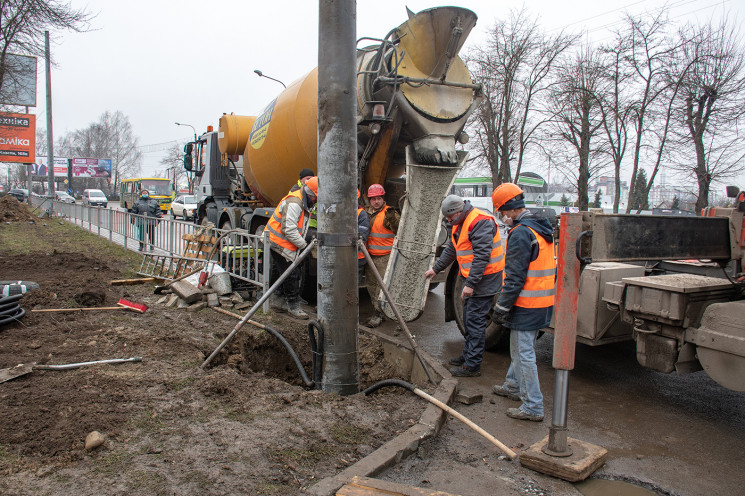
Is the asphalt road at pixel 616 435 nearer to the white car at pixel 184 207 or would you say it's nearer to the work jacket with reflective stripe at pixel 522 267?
the work jacket with reflective stripe at pixel 522 267

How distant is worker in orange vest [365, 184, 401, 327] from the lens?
21.5ft

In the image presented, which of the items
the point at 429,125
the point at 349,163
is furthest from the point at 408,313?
the point at 349,163

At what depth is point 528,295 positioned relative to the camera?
4.05 meters

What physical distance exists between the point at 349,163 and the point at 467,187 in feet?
139

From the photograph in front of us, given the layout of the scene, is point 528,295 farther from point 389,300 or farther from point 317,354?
point 317,354

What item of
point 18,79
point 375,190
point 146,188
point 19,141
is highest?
point 18,79

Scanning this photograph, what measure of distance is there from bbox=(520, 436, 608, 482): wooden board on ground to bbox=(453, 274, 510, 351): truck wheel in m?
2.20

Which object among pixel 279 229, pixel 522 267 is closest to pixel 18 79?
pixel 279 229

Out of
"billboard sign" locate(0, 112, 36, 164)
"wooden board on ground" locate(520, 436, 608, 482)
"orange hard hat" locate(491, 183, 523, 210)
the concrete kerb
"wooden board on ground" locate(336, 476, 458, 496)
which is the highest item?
"billboard sign" locate(0, 112, 36, 164)

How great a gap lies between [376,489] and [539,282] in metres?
2.08

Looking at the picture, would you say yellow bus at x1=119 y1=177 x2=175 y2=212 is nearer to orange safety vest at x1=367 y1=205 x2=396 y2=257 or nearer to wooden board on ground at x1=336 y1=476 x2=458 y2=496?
orange safety vest at x1=367 y1=205 x2=396 y2=257

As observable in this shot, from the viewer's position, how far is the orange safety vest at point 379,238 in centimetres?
665

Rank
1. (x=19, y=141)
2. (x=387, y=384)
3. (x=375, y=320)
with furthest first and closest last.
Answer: (x=19, y=141)
(x=375, y=320)
(x=387, y=384)

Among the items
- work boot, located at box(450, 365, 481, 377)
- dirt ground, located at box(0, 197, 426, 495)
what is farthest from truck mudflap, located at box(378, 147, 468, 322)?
work boot, located at box(450, 365, 481, 377)
